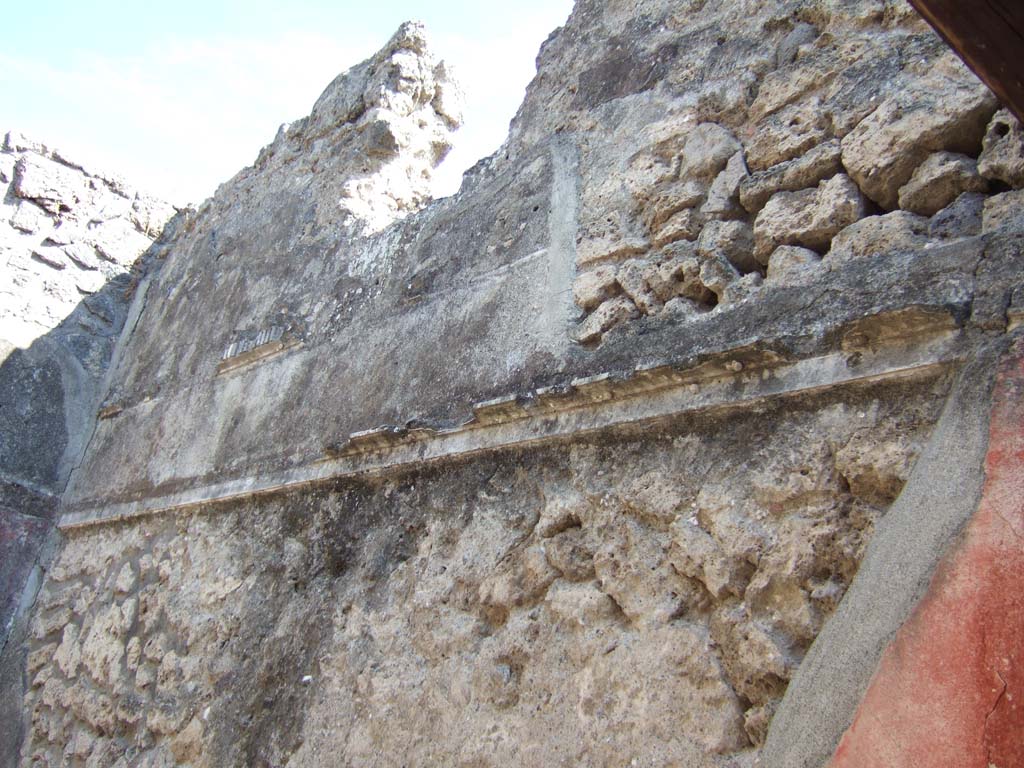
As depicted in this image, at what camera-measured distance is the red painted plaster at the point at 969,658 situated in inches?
47.2

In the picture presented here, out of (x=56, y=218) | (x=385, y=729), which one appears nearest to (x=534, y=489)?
(x=385, y=729)

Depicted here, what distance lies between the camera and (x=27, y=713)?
354cm

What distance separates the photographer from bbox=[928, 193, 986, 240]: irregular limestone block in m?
1.64

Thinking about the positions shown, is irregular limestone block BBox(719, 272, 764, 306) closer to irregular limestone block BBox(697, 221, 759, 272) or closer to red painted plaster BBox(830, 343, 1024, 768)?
irregular limestone block BBox(697, 221, 759, 272)

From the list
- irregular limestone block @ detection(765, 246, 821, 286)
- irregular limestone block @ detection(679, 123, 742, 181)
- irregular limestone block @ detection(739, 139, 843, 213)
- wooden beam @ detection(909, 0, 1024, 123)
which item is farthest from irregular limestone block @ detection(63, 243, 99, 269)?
wooden beam @ detection(909, 0, 1024, 123)

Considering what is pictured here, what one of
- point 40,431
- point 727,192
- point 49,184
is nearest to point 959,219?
point 727,192

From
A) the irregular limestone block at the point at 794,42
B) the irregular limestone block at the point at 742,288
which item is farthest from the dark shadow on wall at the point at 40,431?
the irregular limestone block at the point at 794,42

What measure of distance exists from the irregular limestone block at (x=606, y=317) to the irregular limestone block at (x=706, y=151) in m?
0.37

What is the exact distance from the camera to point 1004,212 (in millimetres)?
1596

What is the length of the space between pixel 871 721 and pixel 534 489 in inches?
37.5

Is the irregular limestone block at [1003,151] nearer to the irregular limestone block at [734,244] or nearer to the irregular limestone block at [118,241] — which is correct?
the irregular limestone block at [734,244]

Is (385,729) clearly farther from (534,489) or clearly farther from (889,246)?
(889,246)

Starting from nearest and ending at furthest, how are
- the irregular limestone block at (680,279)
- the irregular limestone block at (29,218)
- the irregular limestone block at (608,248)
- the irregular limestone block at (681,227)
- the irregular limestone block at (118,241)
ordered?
the irregular limestone block at (680,279) → the irregular limestone block at (681,227) → the irregular limestone block at (608,248) → the irregular limestone block at (29,218) → the irregular limestone block at (118,241)

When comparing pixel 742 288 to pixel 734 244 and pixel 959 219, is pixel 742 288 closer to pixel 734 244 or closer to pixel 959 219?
pixel 734 244
